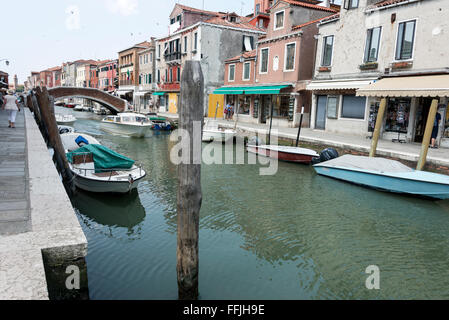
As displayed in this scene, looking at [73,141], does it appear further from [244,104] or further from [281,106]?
[244,104]

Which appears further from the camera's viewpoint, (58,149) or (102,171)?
(58,149)

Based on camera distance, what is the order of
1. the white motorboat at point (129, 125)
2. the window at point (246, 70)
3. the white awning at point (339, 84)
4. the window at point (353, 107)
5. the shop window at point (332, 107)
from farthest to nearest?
the window at point (246, 70)
the white motorboat at point (129, 125)
the shop window at point (332, 107)
the window at point (353, 107)
the white awning at point (339, 84)

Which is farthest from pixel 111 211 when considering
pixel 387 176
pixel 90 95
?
pixel 90 95

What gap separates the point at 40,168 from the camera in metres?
6.16

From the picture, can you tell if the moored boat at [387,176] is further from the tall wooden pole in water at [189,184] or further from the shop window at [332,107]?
the tall wooden pole in water at [189,184]

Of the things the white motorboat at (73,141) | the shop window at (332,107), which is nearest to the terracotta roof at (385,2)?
the shop window at (332,107)

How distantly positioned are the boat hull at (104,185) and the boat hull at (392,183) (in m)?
6.44

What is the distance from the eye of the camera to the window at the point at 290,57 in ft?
64.8

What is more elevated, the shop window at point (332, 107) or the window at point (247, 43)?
the window at point (247, 43)

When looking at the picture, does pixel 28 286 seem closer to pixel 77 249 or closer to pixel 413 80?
pixel 77 249

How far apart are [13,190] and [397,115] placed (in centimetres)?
1432

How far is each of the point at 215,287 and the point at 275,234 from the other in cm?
232

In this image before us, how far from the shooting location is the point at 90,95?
3409 centimetres
